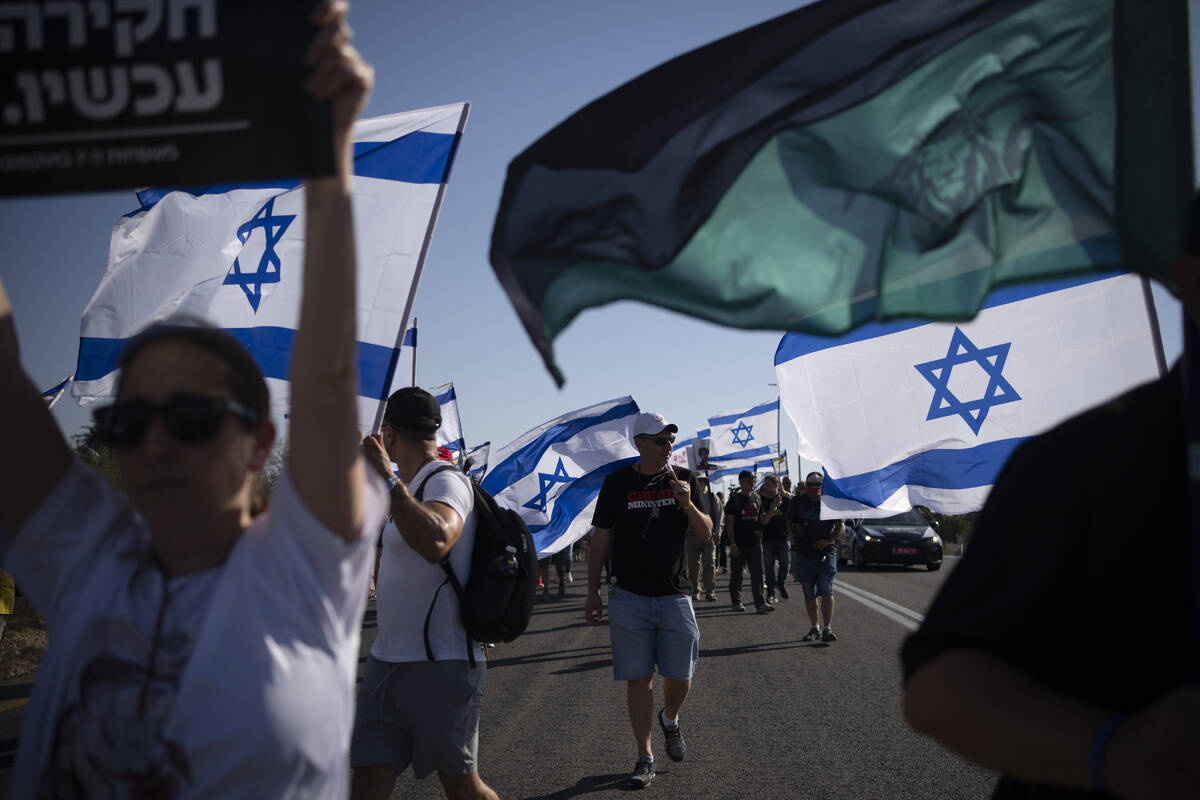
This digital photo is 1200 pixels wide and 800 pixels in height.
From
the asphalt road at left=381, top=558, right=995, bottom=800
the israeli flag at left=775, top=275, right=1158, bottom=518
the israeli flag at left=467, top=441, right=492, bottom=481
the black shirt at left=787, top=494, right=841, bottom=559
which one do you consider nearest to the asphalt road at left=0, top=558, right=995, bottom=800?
the asphalt road at left=381, top=558, right=995, bottom=800

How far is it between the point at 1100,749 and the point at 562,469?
9342mm

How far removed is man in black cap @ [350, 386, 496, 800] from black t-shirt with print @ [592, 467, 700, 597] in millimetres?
1977

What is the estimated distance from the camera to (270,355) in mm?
4605

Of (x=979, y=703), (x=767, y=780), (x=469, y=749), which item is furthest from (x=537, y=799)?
(x=979, y=703)

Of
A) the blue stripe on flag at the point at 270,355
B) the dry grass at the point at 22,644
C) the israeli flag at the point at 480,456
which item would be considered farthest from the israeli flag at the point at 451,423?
the blue stripe on flag at the point at 270,355

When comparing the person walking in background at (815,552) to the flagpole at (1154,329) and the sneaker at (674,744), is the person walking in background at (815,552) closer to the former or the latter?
the sneaker at (674,744)

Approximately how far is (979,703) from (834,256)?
4.67 feet

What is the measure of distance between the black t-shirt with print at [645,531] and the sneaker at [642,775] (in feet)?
3.09

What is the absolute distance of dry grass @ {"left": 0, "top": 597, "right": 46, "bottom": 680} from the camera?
10320 millimetres

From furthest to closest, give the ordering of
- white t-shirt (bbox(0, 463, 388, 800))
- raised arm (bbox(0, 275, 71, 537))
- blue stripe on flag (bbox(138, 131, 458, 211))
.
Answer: blue stripe on flag (bbox(138, 131, 458, 211)) < raised arm (bbox(0, 275, 71, 537)) < white t-shirt (bbox(0, 463, 388, 800))

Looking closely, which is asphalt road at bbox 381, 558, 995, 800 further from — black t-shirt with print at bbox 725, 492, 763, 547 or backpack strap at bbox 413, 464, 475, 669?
black t-shirt with print at bbox 725, 492, 763, 547

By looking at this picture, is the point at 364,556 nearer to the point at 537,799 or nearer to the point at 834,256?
the point at 834,256

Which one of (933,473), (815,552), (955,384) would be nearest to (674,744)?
(933,473)

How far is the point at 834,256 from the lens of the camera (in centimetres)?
250
